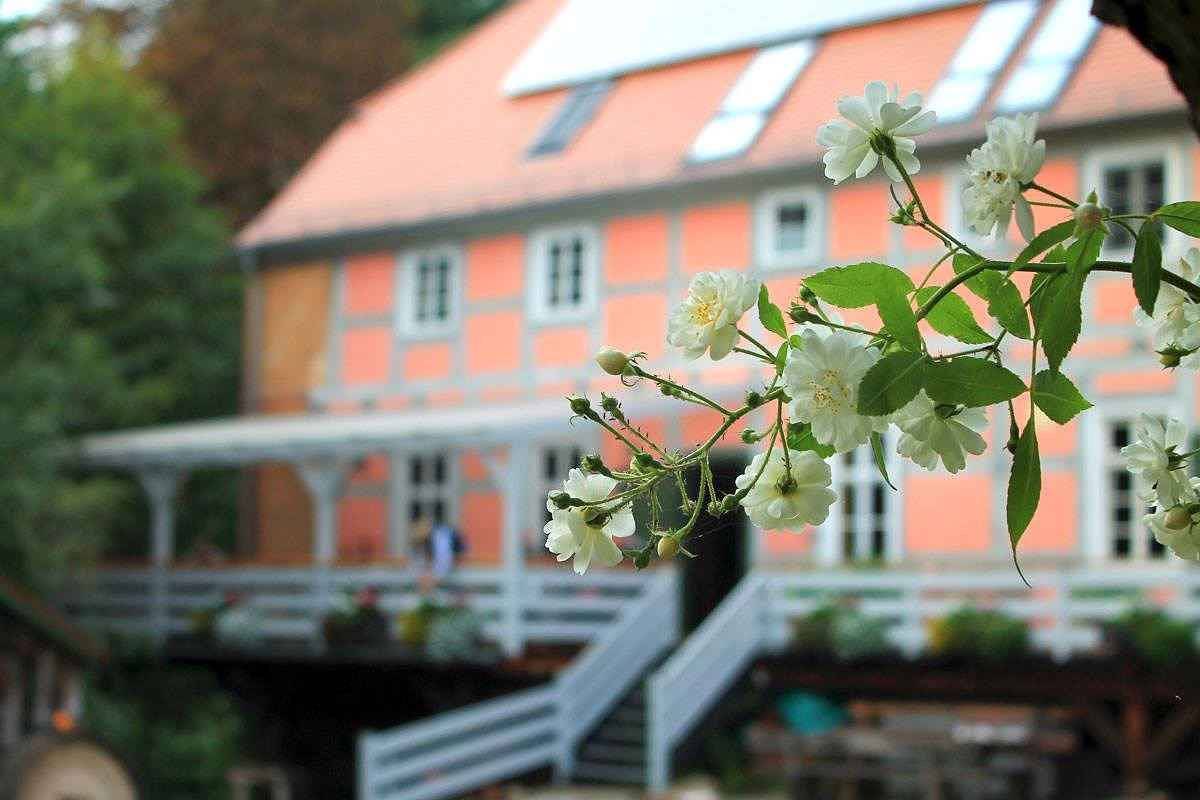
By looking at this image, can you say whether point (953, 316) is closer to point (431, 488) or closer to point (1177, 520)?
point (1177, 520)

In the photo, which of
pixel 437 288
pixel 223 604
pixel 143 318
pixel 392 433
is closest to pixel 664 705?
pixel 392 433

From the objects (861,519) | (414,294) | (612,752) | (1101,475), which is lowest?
(612,752)

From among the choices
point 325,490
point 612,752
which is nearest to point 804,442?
point 612,752

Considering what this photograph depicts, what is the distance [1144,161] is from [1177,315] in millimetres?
13873

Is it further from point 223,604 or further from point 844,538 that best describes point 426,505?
point 844,538

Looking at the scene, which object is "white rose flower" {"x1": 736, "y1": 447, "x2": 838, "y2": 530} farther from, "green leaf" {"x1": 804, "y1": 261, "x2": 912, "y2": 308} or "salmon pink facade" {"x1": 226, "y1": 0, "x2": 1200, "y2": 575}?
"salmon pink facade" {"x1": 226, "y1": 0, "x2": 1200, "y2": 575}

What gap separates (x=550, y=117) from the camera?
19172 mm

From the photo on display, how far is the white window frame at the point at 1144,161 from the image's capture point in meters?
14.8

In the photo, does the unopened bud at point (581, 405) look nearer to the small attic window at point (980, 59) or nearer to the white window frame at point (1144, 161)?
the white window frame at point (1144, 161)

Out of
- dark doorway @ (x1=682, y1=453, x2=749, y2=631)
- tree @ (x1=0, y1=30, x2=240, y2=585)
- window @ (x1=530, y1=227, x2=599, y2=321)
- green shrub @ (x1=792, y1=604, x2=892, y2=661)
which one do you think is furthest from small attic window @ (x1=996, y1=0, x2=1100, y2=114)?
tree @ (x1=0, y1=30, x2=240, y2=585)

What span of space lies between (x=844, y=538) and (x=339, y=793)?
5.07 metres

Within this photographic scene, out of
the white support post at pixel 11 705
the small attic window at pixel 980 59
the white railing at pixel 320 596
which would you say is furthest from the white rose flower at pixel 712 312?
the small attic window at pixel 980 59

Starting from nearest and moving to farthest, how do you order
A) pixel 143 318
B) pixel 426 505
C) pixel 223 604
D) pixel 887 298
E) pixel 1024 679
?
pixel 887 298 → pixel 1024 679 → pixel 223 604 → pixel 426 505 → pixel 143 318

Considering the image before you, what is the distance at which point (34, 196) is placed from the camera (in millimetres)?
17297
